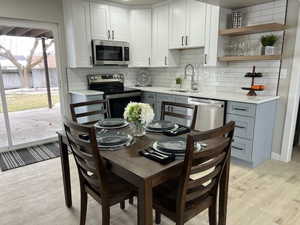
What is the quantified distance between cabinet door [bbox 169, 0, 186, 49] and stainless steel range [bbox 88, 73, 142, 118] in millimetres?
1216

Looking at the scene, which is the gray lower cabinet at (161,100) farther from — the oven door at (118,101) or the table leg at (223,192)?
the table leg at (223,192)

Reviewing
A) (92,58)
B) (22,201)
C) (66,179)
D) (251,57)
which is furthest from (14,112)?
(251,57)

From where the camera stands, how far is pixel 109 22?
4.06m

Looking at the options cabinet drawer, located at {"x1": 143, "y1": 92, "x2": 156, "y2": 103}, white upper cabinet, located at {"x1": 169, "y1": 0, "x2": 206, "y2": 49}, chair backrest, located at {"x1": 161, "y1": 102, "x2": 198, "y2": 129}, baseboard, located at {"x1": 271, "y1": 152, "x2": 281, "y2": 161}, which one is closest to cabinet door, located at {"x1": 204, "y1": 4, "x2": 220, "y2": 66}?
white upper cabinet, located at {"x1": 169, "y1": 0, "x2": 206, "y2": 49}

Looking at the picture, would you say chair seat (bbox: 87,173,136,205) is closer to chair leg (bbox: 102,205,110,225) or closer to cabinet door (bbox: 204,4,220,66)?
chair leg (bbox: 102,205,110,225)

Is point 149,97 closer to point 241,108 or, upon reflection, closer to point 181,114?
point 241,108

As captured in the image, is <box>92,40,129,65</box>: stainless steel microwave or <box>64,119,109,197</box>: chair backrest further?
<box>92,40,129,65</box>: stainless steel microwave

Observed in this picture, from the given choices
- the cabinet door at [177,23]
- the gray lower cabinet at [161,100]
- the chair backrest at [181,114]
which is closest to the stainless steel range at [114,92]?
the gray lower cabinet at [161,100]

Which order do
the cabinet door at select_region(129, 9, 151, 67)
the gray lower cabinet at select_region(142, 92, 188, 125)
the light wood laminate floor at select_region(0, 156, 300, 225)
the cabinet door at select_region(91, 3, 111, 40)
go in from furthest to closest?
the cabinet door at select_region(129, 9, 151, 67) → the cabinet door at select_region(91, 3, 111, 40) → the gray lower cabinet at select_region(142, 92, 188, 125) → the light wood laminate floor at select_region(0, 156, 300, 225)

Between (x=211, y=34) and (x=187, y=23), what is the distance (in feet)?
1.85

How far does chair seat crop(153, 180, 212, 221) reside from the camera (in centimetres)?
138

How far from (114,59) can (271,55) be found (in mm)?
2704

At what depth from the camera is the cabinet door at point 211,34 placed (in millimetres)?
3254

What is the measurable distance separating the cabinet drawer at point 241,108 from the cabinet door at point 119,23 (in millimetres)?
2574
